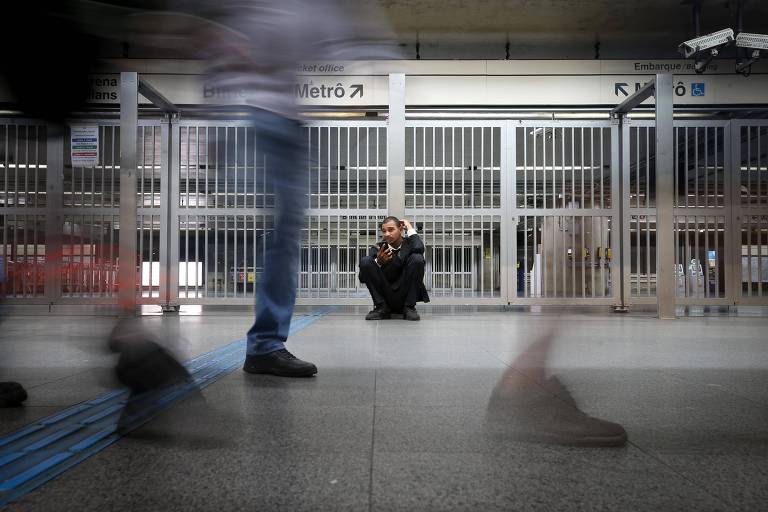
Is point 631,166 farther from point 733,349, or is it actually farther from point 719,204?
point 733,349

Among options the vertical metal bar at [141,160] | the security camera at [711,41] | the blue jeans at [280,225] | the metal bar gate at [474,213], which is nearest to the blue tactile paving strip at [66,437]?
the blue jeans at [280,225]

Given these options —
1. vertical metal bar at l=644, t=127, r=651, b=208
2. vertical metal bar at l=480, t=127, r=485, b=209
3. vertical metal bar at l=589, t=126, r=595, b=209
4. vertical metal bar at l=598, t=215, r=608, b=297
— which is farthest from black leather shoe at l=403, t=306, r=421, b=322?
vertical metal bar at l=644, t=127, r=651, b=208

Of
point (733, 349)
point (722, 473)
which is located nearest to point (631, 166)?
point (733, 349)

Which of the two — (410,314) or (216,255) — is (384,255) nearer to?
(410,314)

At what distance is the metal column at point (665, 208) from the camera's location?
5.65 metres

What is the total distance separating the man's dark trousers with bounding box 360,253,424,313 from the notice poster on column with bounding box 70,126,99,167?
412 cm

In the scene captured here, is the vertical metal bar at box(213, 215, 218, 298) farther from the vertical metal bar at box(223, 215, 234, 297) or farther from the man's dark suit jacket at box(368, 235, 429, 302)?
the man's dark suit jacket at box(368, 235, 429, 302)

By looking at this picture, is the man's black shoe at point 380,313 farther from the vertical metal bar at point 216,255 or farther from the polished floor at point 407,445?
the polished floor at point 407,445

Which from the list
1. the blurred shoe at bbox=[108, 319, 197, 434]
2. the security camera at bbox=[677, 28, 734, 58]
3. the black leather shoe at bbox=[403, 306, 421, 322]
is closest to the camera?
the blurred shoe at bbox=[108, 319, 197, 434]

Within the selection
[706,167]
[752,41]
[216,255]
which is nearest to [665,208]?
[706,167]

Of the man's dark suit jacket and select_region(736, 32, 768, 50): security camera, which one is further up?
select_region(736, 32, 768, 50): security camera

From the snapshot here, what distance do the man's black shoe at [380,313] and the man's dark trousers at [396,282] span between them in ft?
0.15

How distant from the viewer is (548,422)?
1319mm

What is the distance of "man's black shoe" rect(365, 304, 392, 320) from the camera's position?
5334mm
